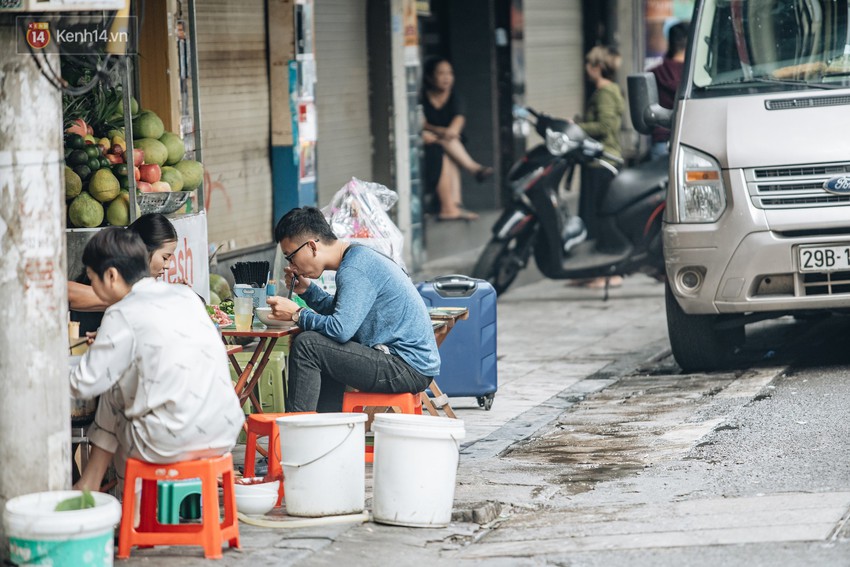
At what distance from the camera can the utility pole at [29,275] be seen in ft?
16.5

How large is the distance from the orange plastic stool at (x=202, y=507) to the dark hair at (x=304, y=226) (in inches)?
58.1

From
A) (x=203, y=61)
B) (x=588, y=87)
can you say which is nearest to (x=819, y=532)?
(x=203, y=61)

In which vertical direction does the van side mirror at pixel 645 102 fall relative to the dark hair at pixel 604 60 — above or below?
below

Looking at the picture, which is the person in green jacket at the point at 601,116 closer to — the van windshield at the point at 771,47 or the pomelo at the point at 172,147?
the van windshield at the point at 771,47

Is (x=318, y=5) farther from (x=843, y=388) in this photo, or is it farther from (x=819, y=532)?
(x=819, y=532)

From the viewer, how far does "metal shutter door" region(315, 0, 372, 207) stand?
12.0 metres

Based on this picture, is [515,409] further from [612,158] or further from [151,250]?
[612,158]

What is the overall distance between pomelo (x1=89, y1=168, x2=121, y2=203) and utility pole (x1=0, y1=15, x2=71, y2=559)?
2055 millimetres

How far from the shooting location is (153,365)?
538 cm

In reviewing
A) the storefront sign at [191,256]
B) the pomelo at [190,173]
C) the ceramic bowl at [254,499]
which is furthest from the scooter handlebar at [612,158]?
the ceramic bowl at [254,499]

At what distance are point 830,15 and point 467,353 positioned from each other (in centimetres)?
298

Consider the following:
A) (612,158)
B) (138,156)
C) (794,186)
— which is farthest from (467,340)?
(612,158)

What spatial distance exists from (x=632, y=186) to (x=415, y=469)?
7053mm

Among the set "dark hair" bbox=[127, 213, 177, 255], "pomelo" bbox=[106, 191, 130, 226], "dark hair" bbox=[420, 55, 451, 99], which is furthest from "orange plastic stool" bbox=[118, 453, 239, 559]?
"dark hair" bbox=[420, 55, 451, 99]
